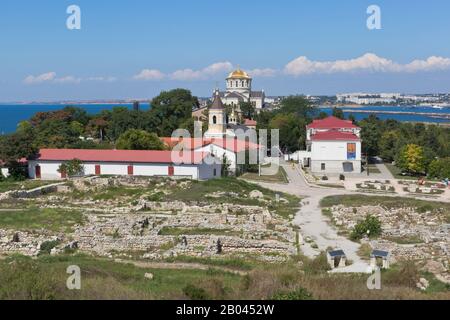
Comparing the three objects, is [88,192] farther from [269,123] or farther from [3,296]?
[269,123]

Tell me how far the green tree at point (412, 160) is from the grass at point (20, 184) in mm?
33440

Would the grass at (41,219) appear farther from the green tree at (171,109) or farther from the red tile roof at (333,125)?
the red tile roof at (333,125)

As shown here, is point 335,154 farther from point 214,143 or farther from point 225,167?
point 225,167

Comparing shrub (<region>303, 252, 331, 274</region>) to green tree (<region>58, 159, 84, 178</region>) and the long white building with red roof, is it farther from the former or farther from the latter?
the long white building with red roof

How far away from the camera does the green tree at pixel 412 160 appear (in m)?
53.6

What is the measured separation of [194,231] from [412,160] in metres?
33.4

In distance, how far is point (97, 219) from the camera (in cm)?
2881

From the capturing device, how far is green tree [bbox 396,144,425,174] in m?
53.6

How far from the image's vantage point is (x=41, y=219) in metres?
29.3

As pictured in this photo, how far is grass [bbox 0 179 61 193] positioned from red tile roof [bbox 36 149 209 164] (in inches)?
125

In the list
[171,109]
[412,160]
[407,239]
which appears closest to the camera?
[407,239]

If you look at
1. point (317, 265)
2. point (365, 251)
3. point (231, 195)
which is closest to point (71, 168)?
point (231, 195)

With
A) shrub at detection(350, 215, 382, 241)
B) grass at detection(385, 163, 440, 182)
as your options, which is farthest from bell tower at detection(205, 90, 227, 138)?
shrub at detection(350, 215, 382, 241)

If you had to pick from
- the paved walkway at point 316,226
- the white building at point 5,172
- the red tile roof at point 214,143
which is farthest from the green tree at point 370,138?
the white building at point 5,172
